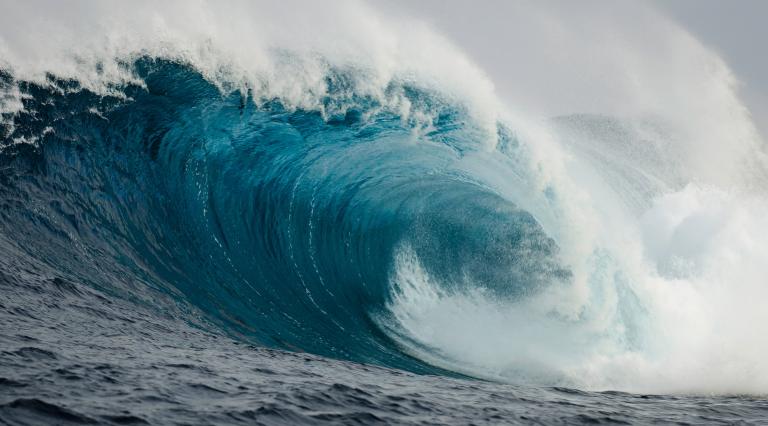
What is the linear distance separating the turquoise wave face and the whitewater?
4 centimetres

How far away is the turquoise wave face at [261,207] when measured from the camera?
10016 millimetres

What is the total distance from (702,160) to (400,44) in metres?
10.5

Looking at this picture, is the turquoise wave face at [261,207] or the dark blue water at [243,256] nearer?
the dark blue water at [243,256]

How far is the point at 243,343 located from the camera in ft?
28.6

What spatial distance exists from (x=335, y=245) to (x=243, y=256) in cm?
206

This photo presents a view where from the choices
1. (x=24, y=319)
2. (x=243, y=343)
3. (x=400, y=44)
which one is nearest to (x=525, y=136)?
(x=400, y=44)

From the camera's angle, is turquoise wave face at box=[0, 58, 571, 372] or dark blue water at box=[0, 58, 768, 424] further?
turquoise wave face at box=[0, 58, 571, 372]

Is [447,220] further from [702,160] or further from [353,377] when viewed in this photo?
[702,160]

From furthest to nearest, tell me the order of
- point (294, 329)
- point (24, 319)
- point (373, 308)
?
point (373, 308) < point (294, 329) < point (24, 319)

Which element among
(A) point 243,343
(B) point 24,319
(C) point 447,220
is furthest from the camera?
(C) point 447,220

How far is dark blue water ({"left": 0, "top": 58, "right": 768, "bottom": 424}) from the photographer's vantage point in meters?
6.00

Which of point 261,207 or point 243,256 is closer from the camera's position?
point 243,256

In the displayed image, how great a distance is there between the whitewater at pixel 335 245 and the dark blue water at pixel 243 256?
1.7 inches

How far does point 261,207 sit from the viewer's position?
42.6ft
